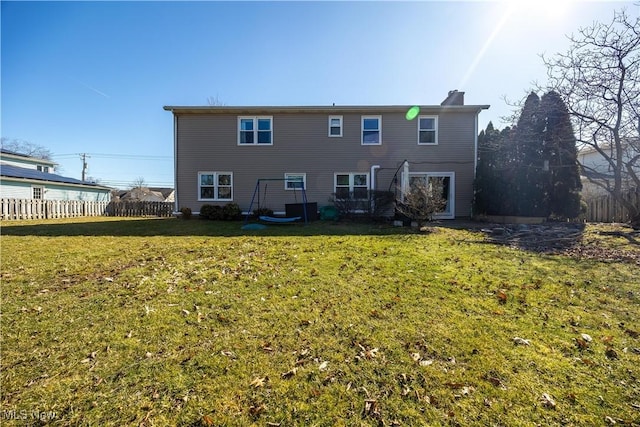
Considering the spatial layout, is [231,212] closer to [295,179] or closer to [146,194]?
[295,179]

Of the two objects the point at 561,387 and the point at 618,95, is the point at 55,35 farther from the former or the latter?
the point at 618,95

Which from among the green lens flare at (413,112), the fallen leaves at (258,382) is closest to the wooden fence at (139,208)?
the green lens flare at (413,112)

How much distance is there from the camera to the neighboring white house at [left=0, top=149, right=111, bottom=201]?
731 inches

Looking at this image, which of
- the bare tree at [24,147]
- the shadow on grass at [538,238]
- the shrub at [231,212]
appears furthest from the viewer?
the bare tree at [24,147]

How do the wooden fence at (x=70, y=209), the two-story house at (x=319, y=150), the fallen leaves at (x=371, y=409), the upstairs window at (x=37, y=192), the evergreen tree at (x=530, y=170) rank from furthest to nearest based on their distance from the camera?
the upstairs window at (x=37, y=192) → the wooden fence at (x=70, y=209) → the two-story house at (x=319, y=150) → the evergreen tree at (x=530, y=170) → the fallen leaves at (x=371, y=409)

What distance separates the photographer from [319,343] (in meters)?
Answer: 2.79

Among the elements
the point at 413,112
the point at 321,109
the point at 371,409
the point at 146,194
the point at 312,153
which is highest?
the point at 321,109

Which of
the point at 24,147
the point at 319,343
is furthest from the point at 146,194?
the point at 319,343

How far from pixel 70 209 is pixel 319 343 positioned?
2231cm

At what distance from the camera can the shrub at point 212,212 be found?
45.8ft

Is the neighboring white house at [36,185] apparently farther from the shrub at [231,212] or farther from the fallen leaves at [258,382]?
the fallen leaves at [258,382]

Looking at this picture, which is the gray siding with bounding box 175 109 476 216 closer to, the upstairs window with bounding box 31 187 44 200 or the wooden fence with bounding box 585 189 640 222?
the wooden fence with bounding box 585 189 640 222

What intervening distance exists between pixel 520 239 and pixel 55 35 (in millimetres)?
14949

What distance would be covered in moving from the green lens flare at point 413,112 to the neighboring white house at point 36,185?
79.0ft
